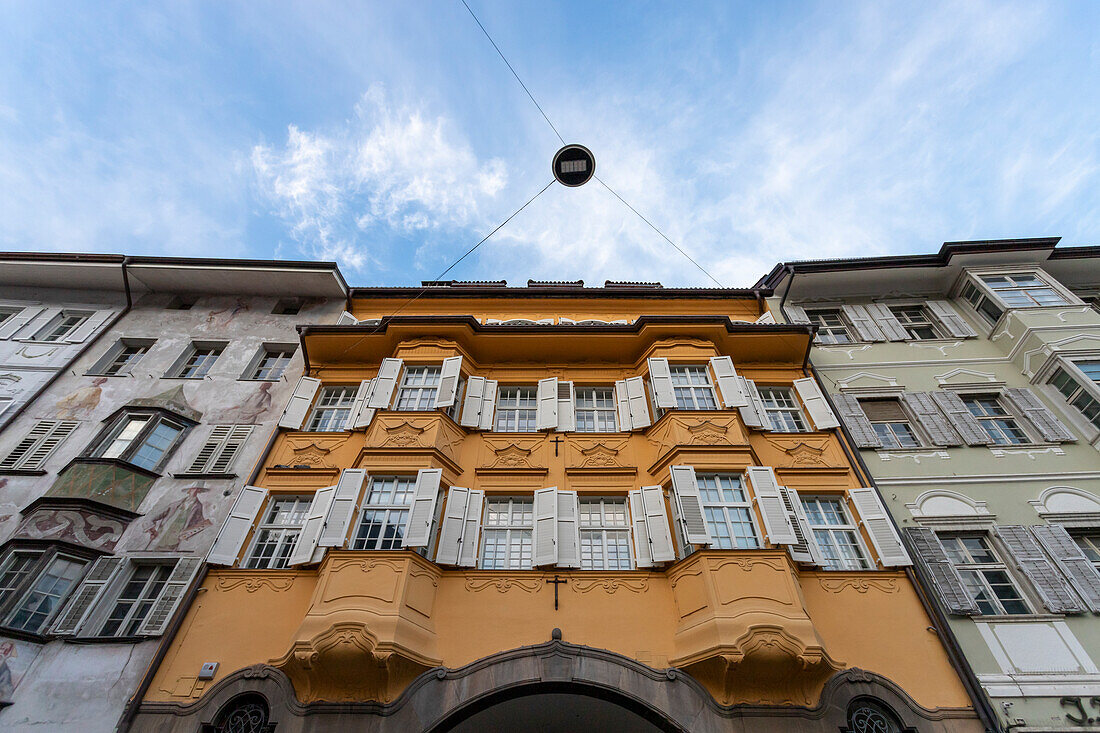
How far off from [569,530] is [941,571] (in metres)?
7.07

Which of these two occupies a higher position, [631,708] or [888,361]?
[888,361]

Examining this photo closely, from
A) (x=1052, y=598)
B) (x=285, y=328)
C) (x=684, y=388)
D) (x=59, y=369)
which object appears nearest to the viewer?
(x=1052, y=598)

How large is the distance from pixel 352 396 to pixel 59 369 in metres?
7.75

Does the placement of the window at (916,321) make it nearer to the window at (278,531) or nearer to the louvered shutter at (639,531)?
the louvered shutter at (639,531)

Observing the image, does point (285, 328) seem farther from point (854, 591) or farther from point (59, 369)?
point (854, 591)

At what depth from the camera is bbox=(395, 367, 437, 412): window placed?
43.0ft

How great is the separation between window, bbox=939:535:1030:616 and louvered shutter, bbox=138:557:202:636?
1463 centimetres

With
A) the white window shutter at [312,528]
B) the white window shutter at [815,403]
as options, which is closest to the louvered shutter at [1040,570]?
the white window shutter at [815,403]

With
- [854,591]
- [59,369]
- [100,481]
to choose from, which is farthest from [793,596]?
[59,369]

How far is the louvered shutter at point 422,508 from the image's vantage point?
33.1 feet

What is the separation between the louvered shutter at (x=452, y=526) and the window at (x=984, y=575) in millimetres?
9607

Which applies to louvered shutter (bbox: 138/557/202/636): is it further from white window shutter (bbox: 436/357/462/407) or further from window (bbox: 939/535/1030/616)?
window (bbox: 939/535/1030/616)

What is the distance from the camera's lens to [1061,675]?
888 centimetres

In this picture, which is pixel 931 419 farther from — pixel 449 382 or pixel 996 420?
pixel 449 382
